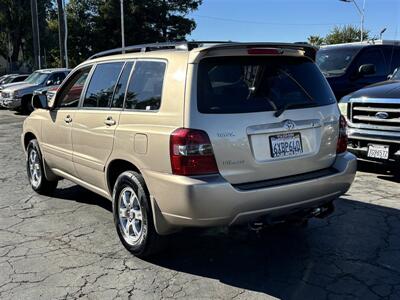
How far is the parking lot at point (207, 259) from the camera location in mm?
3725

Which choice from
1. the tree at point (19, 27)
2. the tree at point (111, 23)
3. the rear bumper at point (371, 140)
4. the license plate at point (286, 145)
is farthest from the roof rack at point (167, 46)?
the tree at point (19, 27)

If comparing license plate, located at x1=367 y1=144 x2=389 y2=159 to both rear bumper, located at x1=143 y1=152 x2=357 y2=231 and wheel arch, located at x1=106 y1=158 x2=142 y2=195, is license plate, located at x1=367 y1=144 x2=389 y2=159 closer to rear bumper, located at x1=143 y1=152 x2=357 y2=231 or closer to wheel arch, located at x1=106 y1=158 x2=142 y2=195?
rear bumper, located at x1=143 y1=152 x2=357 y2=231

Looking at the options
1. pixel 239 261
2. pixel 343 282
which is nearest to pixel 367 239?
pixel 343 282

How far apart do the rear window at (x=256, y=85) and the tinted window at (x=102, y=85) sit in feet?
4.33

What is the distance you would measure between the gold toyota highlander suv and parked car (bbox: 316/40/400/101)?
554 cm

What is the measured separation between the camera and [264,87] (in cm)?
394

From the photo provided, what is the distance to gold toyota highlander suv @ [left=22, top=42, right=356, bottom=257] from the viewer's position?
142 inches

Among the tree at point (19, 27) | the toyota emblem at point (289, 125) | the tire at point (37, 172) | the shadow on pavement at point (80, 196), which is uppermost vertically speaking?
the tree at point (19, 27)

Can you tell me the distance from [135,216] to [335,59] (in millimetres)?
7349

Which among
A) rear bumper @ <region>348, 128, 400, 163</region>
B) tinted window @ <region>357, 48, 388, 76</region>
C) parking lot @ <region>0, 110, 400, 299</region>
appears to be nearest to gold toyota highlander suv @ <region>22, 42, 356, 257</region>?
parking lot @ <region>0, 110, 400, 299</region>

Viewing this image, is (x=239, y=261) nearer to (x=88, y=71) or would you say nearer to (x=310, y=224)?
(x=310, y=224)

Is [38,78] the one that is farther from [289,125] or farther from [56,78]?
[289,125]

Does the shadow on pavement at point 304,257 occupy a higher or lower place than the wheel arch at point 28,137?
lower

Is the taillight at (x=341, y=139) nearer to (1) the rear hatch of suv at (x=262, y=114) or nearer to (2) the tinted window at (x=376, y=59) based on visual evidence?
(1) the rear hatch of suv at (x=262, y=114)
